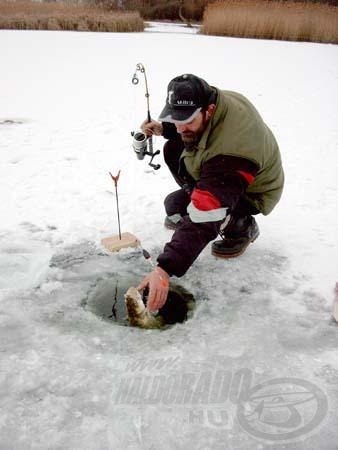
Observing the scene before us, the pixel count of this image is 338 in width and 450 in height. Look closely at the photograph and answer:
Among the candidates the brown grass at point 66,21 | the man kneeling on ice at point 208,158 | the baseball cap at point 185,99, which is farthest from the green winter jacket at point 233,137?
the brown grass at point 66,21

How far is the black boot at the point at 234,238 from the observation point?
8.93 ft

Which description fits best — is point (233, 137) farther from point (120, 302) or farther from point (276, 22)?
point (276, 22)

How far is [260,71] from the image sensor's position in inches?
Result: 359

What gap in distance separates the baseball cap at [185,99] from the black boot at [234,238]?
86 centimetres

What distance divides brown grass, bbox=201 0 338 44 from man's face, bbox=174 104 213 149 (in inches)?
524

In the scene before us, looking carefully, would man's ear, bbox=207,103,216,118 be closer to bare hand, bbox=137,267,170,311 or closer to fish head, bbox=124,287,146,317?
bare hand, bbox=137,267,170,311

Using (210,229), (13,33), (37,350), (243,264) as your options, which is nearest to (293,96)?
(243,264)

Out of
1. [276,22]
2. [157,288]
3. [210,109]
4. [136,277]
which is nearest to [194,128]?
[210,109]

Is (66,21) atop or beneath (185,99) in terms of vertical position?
beneath

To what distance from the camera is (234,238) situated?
274cm

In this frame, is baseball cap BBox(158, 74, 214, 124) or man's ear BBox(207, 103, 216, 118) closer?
baseball cap BBox(158, 74, 214, 124)

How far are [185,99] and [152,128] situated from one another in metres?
1.02

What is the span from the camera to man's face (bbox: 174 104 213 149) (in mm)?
2156

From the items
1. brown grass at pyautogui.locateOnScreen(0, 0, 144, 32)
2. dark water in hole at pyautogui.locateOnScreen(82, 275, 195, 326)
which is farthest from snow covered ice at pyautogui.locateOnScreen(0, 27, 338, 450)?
brown grass at pyautogui.locateOnScreen(0, 0, 144, 32)
